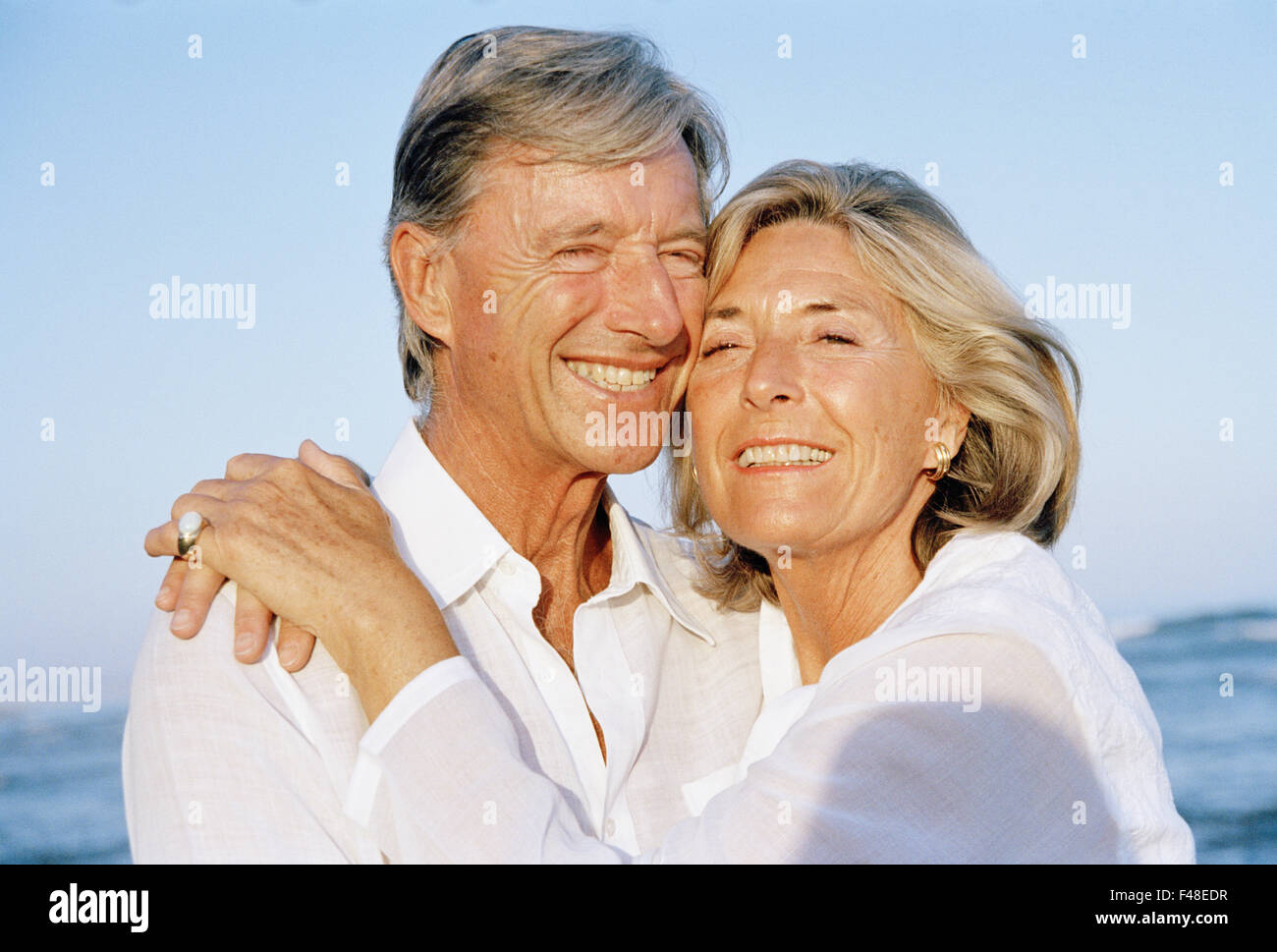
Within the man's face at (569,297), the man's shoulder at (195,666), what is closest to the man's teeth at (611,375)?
the man's face at (569,297)

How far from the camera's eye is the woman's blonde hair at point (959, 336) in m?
3.20

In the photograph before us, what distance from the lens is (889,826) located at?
2.37 meters

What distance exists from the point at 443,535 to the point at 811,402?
1.00 metres

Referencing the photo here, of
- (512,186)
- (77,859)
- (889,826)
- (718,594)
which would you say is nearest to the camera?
(889,826)

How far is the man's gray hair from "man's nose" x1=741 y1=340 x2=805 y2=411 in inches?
23.8

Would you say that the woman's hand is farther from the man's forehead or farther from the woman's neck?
the woman's neck

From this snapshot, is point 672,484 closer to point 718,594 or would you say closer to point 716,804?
point 718,594

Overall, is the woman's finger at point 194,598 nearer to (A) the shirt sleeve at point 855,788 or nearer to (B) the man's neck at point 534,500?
(A) the shirt sleeve at point 855,788

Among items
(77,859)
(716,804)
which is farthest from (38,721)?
(716,804)

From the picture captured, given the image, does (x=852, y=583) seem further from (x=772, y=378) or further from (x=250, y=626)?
(x=250, y=626)

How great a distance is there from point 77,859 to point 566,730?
13.7 metres

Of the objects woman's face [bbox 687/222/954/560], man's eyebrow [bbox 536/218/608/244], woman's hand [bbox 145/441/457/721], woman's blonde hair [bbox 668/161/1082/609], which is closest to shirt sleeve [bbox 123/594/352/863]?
woman's hand [bbox 145/441/457/721]

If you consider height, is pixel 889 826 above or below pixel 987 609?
below

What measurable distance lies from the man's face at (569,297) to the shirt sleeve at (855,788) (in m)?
0.86
